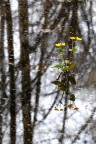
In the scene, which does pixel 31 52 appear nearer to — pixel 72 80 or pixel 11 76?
pixel 11 76

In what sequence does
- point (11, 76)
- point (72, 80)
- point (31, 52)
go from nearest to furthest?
point (72, 80), point (11, 76), point (31, 52)

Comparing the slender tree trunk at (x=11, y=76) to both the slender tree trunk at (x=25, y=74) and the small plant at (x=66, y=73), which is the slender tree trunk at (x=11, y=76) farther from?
the small plant at (x=66, y=73)

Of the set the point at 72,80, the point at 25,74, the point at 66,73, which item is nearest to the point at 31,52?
the point at 25,74

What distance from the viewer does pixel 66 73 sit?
4.99 metres

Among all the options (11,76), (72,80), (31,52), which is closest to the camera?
(72,80)

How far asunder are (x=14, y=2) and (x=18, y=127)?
3888mm

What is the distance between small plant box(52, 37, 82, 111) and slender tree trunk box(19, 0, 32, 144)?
0.35 m

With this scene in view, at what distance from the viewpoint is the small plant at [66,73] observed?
4.63 m

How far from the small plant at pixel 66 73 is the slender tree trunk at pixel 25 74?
1.14 feet

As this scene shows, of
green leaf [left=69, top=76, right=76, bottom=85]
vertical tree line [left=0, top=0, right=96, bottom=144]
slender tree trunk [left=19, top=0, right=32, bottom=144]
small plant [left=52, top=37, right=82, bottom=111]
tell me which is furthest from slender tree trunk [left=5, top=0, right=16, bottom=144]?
green leaf [left=69, top=76, right=76, bottom=85]

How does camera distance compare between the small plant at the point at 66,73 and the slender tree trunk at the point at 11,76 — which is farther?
the small plant at the point at 66,73

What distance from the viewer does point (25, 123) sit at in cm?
418

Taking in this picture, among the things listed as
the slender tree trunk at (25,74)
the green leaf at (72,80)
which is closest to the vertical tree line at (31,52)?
the slender tree trunk at (25,74)

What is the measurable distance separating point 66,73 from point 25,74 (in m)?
0.54
